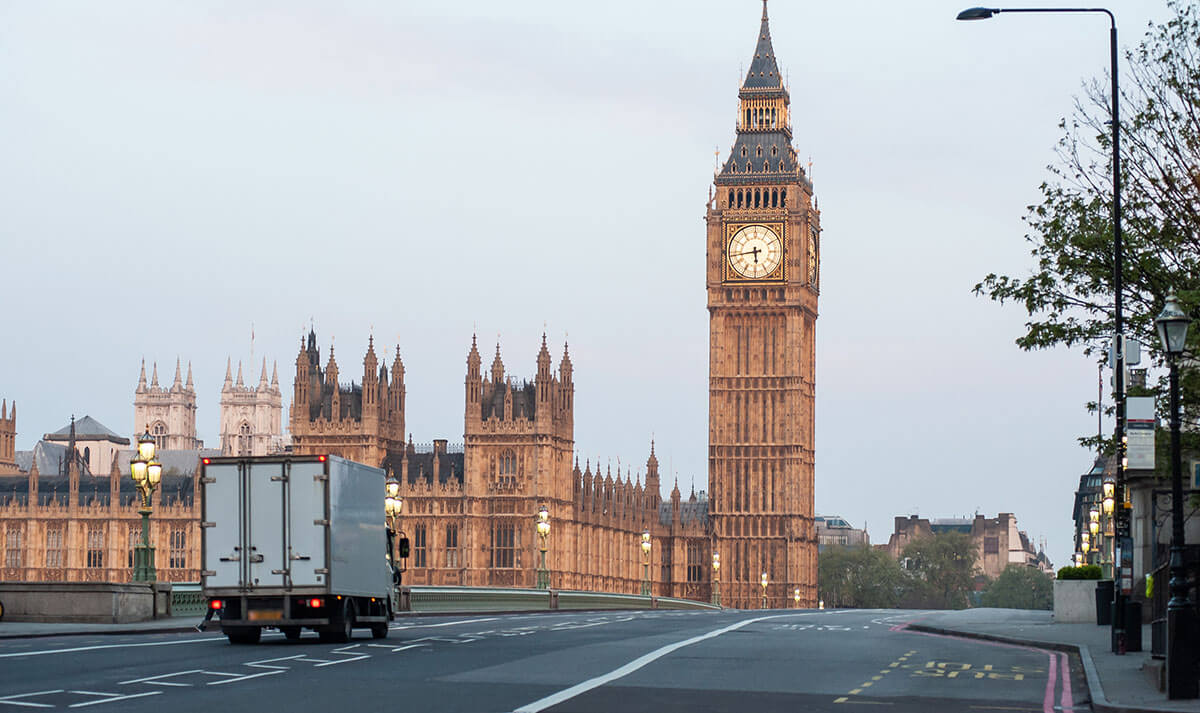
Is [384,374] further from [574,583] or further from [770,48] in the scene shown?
[770,48]

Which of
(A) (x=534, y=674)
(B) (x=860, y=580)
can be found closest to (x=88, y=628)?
(A) (x=534, y=674)

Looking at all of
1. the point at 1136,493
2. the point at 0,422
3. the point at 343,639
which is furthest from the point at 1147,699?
the point at 0,422

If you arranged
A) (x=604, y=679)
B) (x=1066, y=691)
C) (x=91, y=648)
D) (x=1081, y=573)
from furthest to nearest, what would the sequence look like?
(x=1081, y=573) < (x=91, y=648) < (x=1066, y=691) < (x=604, y=679)

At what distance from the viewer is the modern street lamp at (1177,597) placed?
20969 millimetres

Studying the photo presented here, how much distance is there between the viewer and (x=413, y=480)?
368 ft

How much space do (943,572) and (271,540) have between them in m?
153

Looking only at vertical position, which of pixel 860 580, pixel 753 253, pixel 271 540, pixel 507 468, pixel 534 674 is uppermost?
pixel 753 253

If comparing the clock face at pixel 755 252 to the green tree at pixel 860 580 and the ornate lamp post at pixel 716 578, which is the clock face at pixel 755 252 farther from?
the green tree at pixel 860 580

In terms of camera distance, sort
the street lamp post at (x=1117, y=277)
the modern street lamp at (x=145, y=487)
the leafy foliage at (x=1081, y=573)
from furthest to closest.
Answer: the leafy foliage at (x=1081, y=573)
the modern street lamp at (x=145, y=487)
the street lamp post at (x=1117, y=277)

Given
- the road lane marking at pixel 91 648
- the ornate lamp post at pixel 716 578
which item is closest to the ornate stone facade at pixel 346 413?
the ornate lamp post at pixel 716 578

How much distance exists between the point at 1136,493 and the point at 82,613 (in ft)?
78.0

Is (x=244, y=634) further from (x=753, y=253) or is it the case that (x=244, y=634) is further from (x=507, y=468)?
(x=753, y=253)

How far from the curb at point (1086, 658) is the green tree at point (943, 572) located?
13508 centimetres

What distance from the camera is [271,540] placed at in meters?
30.8
